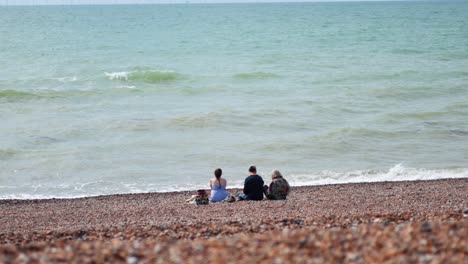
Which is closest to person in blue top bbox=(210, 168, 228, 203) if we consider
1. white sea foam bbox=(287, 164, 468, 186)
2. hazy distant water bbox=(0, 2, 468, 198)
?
hazy distant water bbox=(0, 2, 468, 198)

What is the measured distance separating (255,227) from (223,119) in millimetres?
14046

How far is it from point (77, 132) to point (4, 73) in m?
17.7

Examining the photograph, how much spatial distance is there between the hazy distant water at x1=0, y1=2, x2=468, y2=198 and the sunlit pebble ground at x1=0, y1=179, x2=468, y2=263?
7.15 ft

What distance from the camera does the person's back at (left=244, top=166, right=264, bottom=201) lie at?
43.4ft

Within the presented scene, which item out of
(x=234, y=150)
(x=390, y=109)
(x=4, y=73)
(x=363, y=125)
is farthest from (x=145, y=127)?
(x=4, y=73)

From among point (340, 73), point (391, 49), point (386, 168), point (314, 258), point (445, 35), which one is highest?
point (445, 35)

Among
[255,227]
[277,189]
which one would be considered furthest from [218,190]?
[255,227]

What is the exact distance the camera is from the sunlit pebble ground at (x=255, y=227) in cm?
646

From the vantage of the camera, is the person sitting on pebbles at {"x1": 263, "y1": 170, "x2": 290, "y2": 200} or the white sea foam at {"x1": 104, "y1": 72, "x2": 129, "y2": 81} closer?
the person sitting on pebbles at {"x1": 263, "y1": 170, "x2": 290, "y2": 200}

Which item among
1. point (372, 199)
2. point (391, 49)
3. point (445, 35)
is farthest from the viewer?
point (445, 35)

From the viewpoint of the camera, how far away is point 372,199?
13.2m

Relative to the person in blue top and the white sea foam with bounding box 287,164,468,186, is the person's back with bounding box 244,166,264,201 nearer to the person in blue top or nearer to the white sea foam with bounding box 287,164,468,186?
the person in blue top

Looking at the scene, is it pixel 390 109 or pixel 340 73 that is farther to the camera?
pixel 340 73

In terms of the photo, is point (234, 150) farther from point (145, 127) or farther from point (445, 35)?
point (445, 35)
